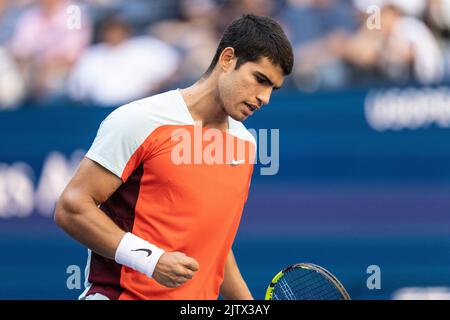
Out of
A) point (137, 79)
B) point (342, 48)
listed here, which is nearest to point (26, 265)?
point (137, 79)

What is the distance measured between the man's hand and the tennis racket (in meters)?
0.75

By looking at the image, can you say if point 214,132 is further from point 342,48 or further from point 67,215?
point 342,48

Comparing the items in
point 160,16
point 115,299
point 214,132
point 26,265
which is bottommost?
point 115,299

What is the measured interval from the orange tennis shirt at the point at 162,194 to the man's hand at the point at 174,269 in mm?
171

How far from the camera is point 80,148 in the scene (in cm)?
701

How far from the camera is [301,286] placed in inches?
174

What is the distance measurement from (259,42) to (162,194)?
0.68 m

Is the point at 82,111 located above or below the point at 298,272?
above

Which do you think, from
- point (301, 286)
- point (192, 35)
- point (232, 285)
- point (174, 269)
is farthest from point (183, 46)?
point (174, 269)

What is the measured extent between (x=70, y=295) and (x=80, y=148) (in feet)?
3.34

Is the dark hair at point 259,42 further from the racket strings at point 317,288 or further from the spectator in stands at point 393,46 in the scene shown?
the spectator in stands at point 393,46

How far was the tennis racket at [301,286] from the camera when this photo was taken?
420 centimetres
